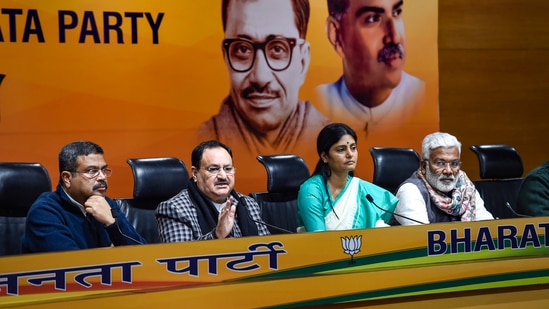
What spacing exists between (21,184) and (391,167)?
2.10 meters

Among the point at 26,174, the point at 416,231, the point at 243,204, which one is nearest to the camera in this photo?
the point at 416,231

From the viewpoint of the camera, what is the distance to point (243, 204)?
288cm

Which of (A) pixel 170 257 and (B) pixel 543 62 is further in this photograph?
(B) pixel 543 62

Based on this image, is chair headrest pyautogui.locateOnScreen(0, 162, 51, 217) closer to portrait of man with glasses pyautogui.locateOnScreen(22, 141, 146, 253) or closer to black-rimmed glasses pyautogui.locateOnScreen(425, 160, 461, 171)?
portrait of man with glasses pyautogui.locateOnScreen(22, 141, 146, 253)

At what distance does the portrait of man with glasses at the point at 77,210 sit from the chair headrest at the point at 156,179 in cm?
94

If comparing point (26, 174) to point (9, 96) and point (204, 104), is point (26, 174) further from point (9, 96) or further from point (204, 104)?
point (204, 104)

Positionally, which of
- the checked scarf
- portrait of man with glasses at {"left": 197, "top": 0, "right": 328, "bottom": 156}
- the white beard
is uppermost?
portrait of man with glasses at {"left": 197, "top": 0, "right": 328, "bottom": 156}

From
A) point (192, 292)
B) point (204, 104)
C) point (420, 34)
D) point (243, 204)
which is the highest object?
point (420, 34)

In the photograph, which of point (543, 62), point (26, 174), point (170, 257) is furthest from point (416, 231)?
point (543, 62)

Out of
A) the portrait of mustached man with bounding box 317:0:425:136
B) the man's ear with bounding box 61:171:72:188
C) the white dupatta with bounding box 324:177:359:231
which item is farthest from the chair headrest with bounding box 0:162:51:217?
the portrait of mustached man with bounding box 317:0:425:136

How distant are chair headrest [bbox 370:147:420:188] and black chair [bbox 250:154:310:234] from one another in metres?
0.47

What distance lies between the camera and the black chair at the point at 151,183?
3602mm

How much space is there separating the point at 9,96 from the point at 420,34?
9.99ft

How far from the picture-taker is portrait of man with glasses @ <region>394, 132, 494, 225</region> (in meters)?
3.23
